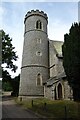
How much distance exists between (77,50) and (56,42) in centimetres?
1816

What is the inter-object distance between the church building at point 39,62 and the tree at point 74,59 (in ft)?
20.9

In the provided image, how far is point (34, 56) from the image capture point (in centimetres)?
3400

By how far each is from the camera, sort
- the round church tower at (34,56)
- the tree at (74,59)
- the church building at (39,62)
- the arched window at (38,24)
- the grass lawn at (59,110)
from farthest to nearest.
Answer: the arched window at (38,24), the round church tower at (34,56), the church building at (39,62), the tree at (74,59), the grass lawn at (59,110)

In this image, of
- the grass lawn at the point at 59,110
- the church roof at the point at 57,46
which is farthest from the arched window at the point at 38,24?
the grass lawn at the point at 59,110

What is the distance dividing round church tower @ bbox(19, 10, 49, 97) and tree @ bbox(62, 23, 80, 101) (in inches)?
411

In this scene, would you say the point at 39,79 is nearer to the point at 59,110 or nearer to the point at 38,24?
the point at 38,24

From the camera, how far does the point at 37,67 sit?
109 ft

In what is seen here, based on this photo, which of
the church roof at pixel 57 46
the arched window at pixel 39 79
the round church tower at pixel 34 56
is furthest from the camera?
the church roof at pixel 57 46

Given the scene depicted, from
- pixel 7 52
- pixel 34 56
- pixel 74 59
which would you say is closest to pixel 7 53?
pixel 7 52

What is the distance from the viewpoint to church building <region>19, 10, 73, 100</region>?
3196 centimetres

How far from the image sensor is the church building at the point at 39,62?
3196cm

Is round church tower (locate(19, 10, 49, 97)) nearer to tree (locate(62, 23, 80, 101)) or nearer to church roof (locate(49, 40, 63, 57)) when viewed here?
church roof (locate(49, 40, 63, 57))

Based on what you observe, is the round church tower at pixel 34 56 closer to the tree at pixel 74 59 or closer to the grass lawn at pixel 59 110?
the tree at pixel 74 59

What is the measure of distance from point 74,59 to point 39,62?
43.1 ft
